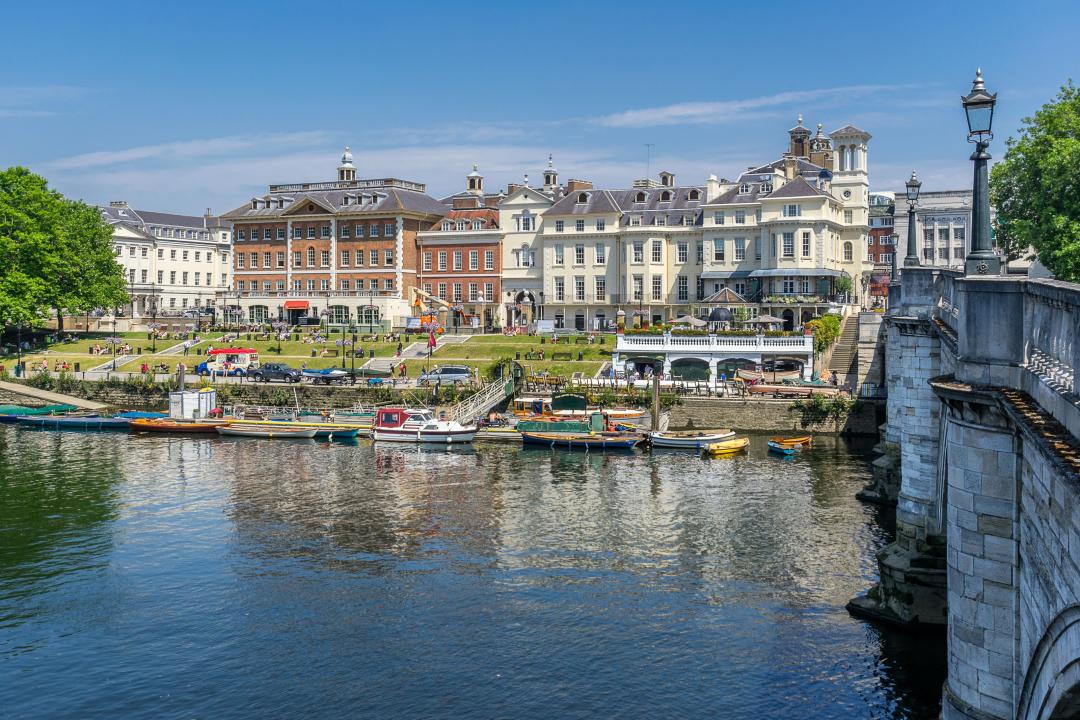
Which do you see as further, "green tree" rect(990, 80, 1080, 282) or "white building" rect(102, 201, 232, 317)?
"white building" rect(102, 201, 232, 317)

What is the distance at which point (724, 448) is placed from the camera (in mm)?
62500

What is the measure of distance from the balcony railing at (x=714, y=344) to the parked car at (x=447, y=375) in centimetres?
1244

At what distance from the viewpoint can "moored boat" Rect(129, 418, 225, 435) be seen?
73.9 m

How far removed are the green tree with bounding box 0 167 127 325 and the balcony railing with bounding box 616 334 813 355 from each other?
2073 inches

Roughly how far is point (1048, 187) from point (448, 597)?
42.0 m

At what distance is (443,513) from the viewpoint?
155 feet

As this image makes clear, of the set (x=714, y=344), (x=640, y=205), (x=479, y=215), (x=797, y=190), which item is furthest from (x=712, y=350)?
(x=479, y=215)

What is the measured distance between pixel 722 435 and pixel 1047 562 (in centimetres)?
5148

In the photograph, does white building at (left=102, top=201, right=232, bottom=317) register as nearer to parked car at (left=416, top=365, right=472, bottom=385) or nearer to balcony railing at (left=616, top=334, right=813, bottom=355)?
parked car at (left=416, top=365, right=472, bottom=385)

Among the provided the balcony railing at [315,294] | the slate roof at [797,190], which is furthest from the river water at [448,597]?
the balcony railing at [315,294]

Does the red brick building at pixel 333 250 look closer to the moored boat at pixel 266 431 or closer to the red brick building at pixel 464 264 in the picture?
the red brick building at pixel 464 264

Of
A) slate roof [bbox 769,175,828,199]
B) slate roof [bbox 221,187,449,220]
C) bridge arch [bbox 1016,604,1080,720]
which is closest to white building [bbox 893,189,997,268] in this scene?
slate roof [bbox 769,175,828,199]

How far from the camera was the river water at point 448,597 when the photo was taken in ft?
88.7

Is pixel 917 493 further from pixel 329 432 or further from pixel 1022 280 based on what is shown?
pixel 329 432
